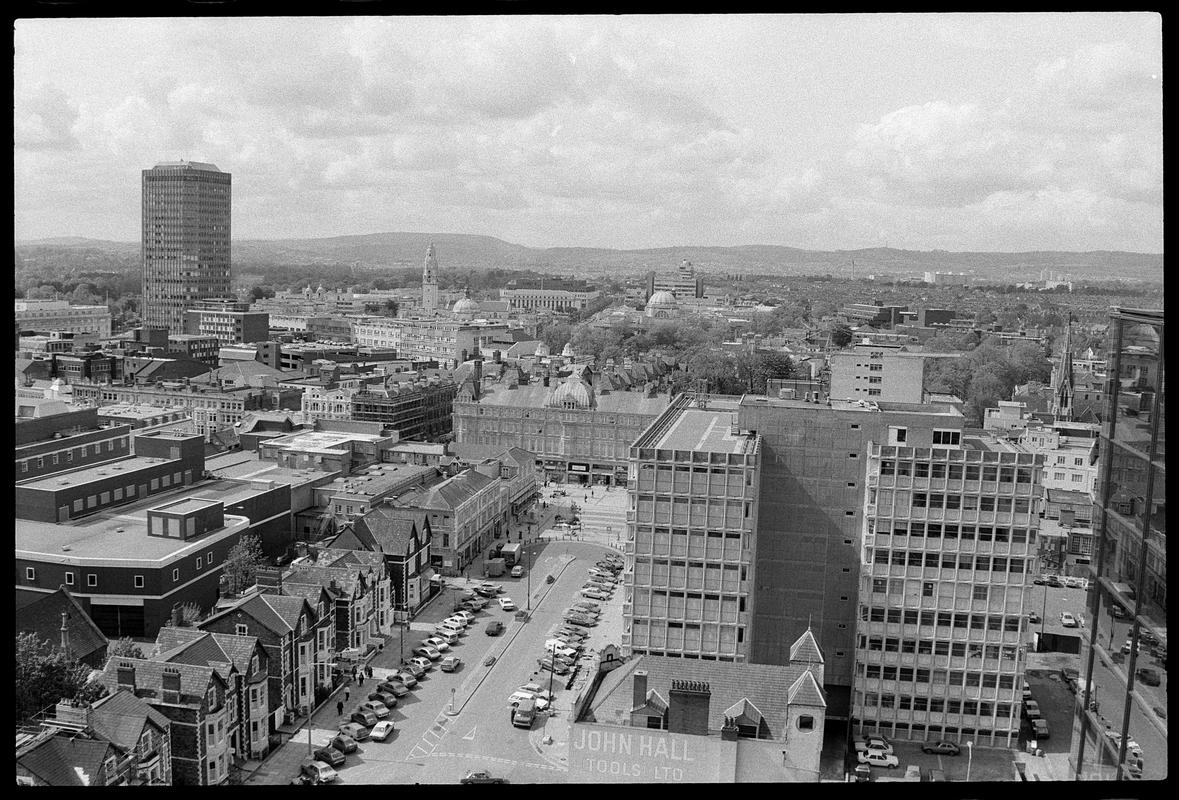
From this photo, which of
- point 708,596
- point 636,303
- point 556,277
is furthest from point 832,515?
point 556,277

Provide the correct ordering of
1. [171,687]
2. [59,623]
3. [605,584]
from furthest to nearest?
1. [605,584]
2. [59,623]
3. [171,687]

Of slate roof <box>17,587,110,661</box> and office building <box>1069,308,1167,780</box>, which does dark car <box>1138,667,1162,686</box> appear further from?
slate roof <box>17,587,110,661</box>

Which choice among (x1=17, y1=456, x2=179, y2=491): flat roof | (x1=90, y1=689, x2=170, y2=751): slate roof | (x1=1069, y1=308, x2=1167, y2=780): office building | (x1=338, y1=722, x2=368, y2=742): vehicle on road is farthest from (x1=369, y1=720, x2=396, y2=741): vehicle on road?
(x1=1069, y1=308, x2=1167, y2=780): office building

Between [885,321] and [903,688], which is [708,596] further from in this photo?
[885,321]

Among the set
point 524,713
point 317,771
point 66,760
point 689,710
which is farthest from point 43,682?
point 689,710

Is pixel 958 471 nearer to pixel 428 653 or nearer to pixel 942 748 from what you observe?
pixel 942 748

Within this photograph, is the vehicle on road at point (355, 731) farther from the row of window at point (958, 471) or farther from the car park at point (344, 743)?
the row of window at point (958, 471)
